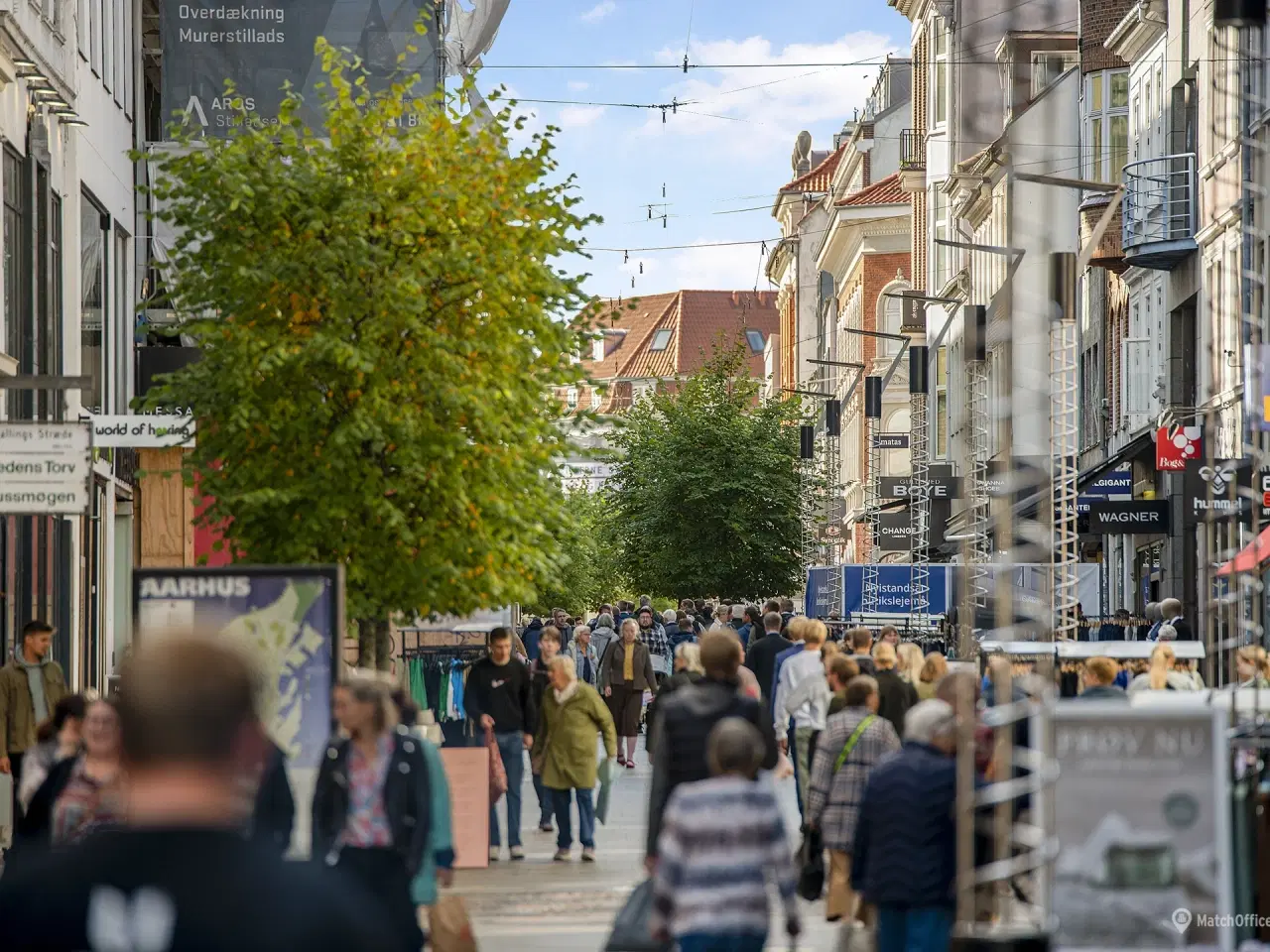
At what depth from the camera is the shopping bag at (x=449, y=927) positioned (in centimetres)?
1082

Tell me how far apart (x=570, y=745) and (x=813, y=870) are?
166 inches

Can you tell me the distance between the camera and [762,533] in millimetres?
63812

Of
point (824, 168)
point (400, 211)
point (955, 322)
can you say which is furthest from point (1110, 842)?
point (824, 168)

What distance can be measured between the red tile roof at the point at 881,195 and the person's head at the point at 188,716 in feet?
263

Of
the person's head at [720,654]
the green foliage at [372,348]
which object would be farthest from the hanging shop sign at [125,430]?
the person's head at [720,654]

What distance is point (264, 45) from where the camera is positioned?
2975 cm

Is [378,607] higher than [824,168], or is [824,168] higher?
[824,168]

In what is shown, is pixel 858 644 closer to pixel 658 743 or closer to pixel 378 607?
pixel 378 607

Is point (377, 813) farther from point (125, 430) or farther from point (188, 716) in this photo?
point (125, 430)

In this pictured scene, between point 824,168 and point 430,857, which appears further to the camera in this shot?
point 824,168

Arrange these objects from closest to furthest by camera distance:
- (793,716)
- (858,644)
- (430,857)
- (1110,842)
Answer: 1. (1110,842)
2. (430,857)
3. (793,716)
4. (858,644)

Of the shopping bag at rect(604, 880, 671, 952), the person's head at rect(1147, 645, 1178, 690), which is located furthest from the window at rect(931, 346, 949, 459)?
the shopping bag at rect(604, 880, 671, 952)

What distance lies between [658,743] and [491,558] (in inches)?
289

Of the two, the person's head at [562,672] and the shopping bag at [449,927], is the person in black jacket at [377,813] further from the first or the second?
the person's head at [562,672]
